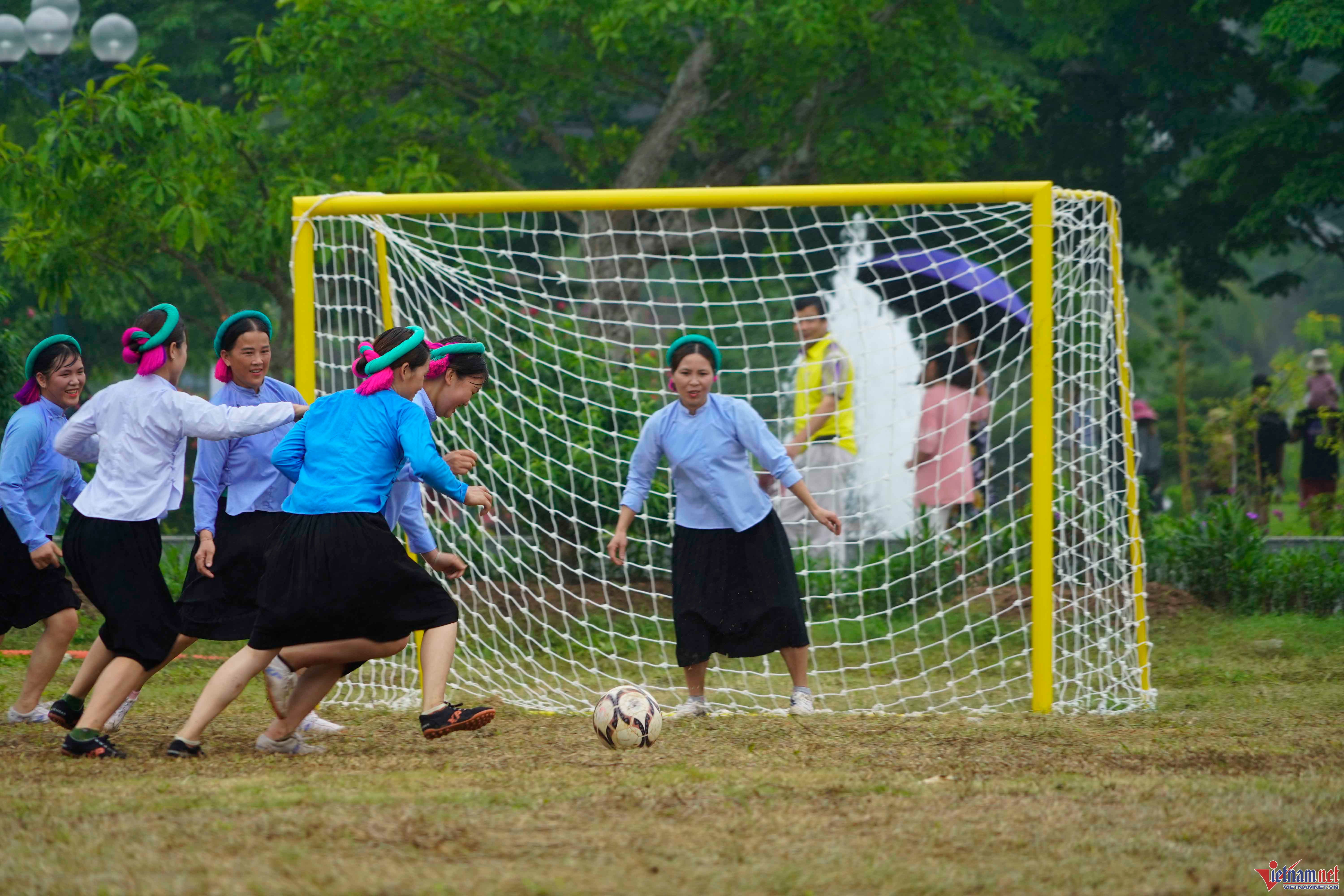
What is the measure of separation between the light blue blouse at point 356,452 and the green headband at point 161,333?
0.65 metres

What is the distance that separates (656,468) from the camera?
20.0ft

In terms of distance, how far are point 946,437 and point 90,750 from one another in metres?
5.86

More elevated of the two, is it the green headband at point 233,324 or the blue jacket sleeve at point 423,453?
the green headband at point 233,324

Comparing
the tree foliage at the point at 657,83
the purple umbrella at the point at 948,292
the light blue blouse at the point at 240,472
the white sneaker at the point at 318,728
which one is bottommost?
the white sneaker at the point at 318,728

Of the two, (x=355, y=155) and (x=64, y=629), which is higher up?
(x=355, y=155)

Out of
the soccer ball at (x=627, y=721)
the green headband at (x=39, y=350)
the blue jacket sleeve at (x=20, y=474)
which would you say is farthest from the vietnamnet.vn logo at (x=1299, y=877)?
the green headband at (x=39, y=350)

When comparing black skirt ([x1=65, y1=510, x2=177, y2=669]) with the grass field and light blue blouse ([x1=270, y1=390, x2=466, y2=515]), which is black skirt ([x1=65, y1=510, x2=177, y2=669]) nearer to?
the grass field

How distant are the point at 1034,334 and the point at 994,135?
10.1 meters

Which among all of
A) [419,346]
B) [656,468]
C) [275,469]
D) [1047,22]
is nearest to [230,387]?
[275,469]

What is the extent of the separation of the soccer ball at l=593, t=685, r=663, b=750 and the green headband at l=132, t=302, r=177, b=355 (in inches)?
80.3

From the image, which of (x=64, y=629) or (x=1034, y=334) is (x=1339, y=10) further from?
(x=64, y=629)

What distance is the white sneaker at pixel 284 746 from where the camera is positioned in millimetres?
5094

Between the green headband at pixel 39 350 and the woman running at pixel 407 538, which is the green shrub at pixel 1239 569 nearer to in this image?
the woman running at pixel 407 538

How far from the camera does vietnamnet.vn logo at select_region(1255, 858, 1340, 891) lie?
3.29 meters
